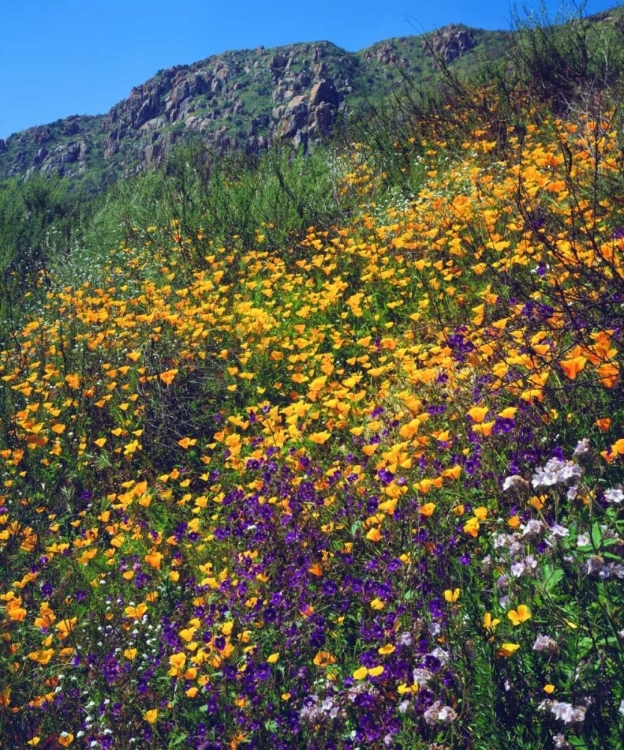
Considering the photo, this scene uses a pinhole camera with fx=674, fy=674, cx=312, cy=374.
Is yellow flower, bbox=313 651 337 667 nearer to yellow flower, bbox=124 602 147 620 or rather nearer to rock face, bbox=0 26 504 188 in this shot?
yellow flower, bbox=124 602 147 620

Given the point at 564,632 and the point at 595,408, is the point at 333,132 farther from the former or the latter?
the point at 564,632

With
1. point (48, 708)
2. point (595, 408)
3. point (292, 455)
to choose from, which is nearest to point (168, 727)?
point (48, 708)

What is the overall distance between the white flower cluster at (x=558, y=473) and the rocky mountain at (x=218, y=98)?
35.8m

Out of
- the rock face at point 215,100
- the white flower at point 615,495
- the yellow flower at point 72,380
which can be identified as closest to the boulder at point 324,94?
the rock face at point 215,100

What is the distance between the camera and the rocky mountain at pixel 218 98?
44.8 m

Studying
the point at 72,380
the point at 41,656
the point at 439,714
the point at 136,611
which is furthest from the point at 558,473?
the point at 72,380

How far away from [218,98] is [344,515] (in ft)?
211

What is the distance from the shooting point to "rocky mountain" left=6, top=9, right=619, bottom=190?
147 feet

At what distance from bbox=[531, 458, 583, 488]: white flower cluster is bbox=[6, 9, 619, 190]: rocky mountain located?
3582 cm

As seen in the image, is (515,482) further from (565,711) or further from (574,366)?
(565,711)

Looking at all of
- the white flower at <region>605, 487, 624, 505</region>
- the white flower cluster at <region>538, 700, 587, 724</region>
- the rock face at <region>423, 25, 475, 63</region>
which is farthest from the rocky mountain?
the white flower cluster at <region>538, 700, 587, 724</region>

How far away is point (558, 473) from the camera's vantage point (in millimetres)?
2088

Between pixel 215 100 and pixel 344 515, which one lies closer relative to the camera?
pixel 344 515

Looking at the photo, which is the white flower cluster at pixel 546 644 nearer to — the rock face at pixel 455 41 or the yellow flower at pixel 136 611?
the yellow flower at pixel 136 611
